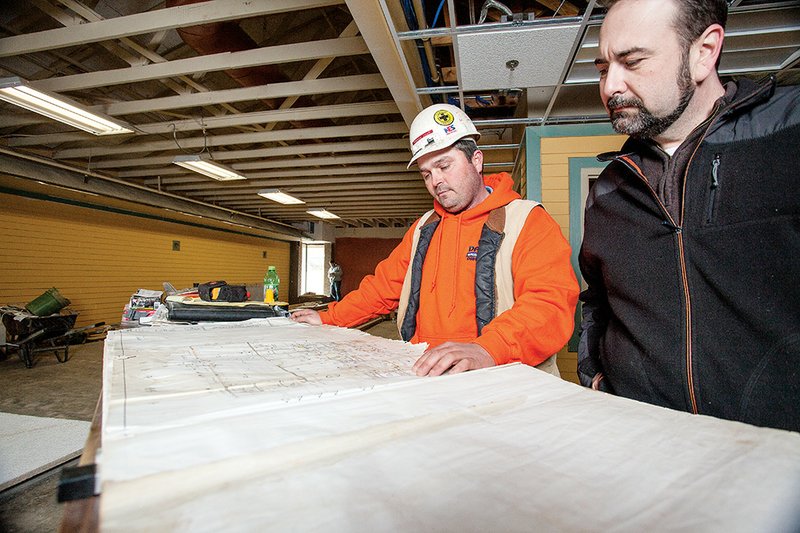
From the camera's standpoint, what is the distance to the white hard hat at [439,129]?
166 centimetres

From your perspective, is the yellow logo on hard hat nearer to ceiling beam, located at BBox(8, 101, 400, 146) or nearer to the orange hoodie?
the orange hoodie

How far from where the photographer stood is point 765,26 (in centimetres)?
261

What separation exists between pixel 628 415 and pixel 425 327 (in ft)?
3.38

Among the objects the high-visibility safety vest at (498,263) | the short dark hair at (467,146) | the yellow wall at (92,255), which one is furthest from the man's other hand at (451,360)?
the yellow wall at (92,255)

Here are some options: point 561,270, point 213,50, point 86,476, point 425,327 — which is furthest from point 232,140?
point 86,476

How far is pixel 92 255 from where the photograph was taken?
7914 mm

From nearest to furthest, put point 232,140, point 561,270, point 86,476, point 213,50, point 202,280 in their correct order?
point 86,476, point 561,270, point 213,50, point 232,140, point 202,280

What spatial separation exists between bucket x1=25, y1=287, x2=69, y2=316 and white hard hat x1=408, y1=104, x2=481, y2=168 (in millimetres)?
7007

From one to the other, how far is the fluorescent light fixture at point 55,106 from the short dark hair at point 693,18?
514cm

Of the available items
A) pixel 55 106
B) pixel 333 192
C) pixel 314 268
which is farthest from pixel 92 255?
pixel 314 268

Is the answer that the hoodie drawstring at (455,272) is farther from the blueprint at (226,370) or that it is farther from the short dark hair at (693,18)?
the short dark hair at (693,18)

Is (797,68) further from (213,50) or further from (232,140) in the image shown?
(232,140)

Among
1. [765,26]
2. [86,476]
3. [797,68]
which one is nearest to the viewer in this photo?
[86,476]

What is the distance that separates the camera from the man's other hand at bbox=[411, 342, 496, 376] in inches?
35.6
